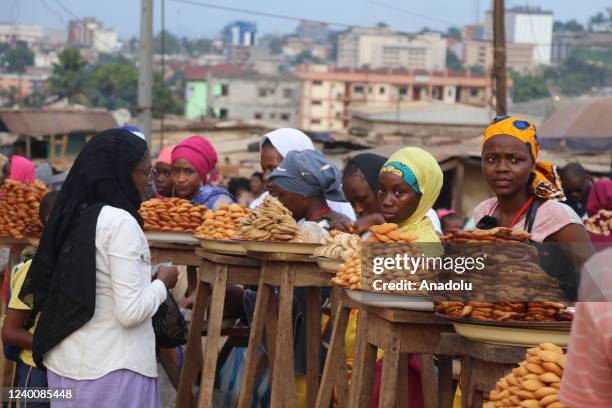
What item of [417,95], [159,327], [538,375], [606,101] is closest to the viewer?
[538,375]

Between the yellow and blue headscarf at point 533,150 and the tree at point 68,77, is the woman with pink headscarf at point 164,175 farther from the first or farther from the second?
the tree at point 68,77

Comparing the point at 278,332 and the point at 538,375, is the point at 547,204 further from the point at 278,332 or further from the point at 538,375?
the point at 278,332

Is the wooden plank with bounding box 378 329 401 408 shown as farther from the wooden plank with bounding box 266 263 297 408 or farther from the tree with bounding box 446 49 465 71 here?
the tree with bounding box 446 49 465 71

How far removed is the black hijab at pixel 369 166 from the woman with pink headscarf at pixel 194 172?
122 centimetres

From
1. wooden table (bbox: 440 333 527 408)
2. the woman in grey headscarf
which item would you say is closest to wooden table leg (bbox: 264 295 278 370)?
the woman in grey headscarf

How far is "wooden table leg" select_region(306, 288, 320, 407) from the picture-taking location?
5992 mm

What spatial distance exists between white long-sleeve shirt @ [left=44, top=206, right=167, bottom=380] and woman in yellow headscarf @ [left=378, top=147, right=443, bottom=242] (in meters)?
1.06

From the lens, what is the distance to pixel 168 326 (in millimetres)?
5090

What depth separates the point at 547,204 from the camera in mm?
4371

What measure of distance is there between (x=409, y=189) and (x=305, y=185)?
4.19ft

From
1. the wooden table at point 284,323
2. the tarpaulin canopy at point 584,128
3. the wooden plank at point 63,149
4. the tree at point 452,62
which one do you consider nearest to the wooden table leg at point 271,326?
the wooden table at point 284,323

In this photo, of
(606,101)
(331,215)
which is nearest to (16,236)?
(331,215)

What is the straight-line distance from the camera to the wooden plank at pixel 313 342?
5.98m

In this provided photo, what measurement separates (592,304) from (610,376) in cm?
17
